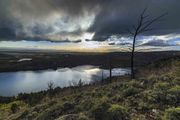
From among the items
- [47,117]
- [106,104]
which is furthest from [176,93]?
[47,117]

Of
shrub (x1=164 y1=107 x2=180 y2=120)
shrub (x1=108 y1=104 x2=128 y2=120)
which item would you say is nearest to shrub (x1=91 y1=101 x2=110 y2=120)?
shrub (x1=108 y1=104 x2=128 y2=120)

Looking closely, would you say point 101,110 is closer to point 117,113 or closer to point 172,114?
point 117,113

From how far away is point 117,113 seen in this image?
20.1ft

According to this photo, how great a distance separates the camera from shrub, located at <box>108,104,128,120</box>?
19.8 ft

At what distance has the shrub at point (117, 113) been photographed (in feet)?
19.8

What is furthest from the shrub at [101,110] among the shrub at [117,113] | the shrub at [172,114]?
the shrub at [172,114]

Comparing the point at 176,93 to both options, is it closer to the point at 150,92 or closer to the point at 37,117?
the point at 150,92

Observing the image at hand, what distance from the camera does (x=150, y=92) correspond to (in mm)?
7801

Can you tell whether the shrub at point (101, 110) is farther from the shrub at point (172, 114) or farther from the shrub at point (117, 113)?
the shrub at point (172, 114)

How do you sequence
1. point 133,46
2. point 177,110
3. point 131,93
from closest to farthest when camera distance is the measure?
point 177,110
point 131,93
point 133,46

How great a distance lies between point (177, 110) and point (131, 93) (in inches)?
95.4

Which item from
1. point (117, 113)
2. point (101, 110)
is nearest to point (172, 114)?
point (117, 113)

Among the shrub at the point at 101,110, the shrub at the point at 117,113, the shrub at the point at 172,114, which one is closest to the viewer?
the shrub at the point at 172,114

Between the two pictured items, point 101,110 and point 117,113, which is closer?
point 117,113
